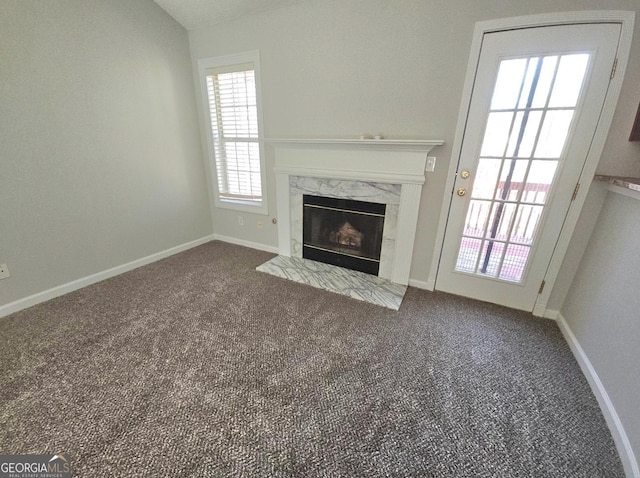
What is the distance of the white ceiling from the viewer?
2357 mm

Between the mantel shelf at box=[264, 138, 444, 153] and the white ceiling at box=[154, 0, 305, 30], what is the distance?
117 cm

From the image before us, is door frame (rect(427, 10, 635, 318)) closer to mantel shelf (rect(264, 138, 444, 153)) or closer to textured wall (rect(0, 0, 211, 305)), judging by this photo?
mantel shelf (rect(264, 138, 444, 153))

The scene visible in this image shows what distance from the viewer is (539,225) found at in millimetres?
1965

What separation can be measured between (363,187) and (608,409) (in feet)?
6.88

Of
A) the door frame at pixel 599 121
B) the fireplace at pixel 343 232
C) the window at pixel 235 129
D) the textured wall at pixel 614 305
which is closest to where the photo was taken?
the textured wall at pixel 614 305

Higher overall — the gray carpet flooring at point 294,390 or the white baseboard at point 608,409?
the white baseboard at point 608,409

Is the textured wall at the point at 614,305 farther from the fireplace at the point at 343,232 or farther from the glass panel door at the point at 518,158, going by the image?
the fireplace at the point at 343,232

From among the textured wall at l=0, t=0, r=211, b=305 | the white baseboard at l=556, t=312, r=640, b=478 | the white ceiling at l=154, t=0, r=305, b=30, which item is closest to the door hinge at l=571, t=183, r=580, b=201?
the white baseboard at l=556, t=312, r=640, b=478

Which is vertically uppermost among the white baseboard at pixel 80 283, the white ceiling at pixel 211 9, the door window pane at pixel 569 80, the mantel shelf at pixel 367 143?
the white ceiling at pixel 211 9

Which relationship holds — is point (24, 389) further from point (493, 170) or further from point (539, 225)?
point (539, 225)

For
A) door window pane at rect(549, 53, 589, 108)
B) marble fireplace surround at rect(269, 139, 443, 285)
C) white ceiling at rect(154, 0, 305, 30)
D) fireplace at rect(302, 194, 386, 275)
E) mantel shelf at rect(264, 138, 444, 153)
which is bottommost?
fireplace at rect(302, 194, 386, 275)

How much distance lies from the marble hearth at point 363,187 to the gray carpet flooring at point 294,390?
33 centimetres

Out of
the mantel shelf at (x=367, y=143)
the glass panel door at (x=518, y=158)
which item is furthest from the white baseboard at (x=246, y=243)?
the glass panel door at (x=518, y=158)

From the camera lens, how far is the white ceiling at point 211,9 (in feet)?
7.73
